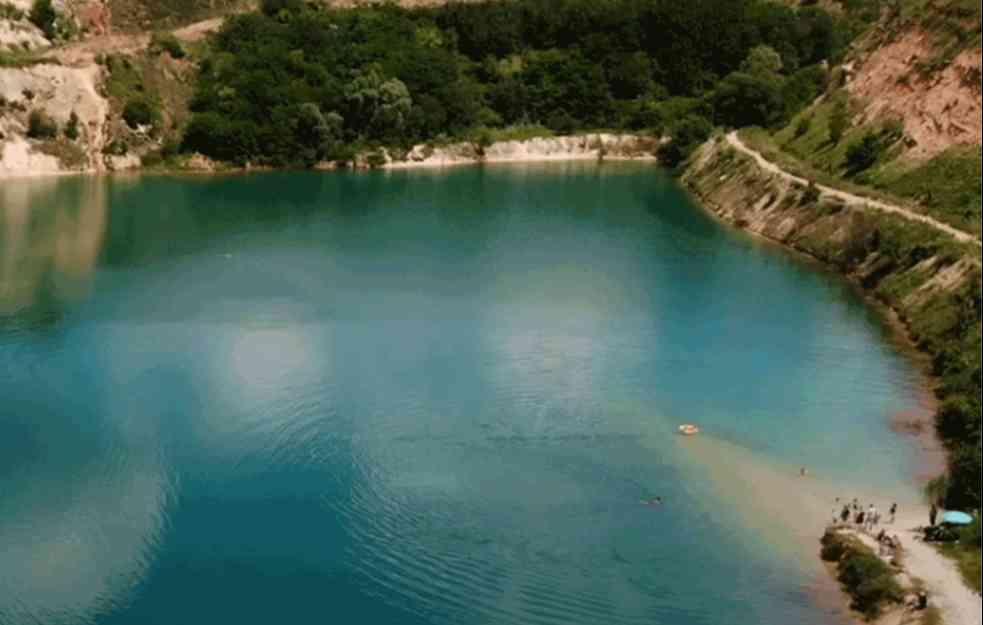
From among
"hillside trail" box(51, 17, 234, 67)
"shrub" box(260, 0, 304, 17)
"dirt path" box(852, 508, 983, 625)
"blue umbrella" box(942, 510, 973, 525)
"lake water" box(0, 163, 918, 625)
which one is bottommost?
"lake water" box(0, 163, 918, 625)

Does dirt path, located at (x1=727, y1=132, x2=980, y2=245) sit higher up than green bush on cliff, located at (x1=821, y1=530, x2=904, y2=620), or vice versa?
dirt path, located at (x1=727, y1=132, x2=980, y2=245)

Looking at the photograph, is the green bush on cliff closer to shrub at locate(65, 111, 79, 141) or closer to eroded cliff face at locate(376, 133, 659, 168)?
shrub at locate(65, 111, 79, 141)

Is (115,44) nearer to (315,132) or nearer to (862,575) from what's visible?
(315,132)

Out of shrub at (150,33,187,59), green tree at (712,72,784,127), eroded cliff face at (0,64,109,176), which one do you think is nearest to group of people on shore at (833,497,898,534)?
green tree at (712,72,784,127)

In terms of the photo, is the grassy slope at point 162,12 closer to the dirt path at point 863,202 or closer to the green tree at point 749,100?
the green tree at point 749,100

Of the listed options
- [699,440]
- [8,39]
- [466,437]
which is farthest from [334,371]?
[8,39]

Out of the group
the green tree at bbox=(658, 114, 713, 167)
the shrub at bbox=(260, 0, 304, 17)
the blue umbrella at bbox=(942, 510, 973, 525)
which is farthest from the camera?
the shrub at bbox=(260, 0, 304, 17)

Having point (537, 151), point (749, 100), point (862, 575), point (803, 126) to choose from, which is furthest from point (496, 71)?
point (862, 575)
